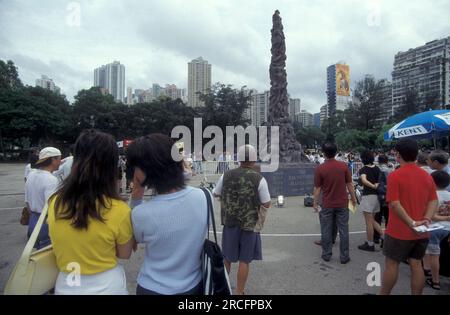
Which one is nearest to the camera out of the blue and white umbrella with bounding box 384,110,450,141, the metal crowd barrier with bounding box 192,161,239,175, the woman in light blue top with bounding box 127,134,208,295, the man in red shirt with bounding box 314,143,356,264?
the woman in light blue top with bounding box 127,134,208,295

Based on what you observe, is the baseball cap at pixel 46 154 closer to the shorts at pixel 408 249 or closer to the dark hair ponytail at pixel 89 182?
the dark hair ponytail at pixel 89 182

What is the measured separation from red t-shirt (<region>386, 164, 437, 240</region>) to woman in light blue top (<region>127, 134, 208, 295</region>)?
7.29 feet

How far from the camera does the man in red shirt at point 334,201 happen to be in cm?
451

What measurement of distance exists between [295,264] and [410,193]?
2.07 metres

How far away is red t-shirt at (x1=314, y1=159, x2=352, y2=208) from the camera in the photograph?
452cm

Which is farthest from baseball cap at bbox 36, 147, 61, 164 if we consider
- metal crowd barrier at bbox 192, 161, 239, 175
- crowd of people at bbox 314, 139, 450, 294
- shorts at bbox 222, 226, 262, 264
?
metal crowd barrier at bbox 192, 161, 239, 175

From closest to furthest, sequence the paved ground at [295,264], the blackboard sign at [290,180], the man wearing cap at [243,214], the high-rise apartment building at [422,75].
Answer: the man wearing cap at [243,214]
the paved ground at [295,264]
the blackboard sign at [290,180]
the high-rise apartment building at [422,75]

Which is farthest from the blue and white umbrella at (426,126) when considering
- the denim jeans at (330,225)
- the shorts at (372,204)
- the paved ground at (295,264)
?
the denim jeans at (330,225)

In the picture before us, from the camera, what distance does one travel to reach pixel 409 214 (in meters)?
2.98

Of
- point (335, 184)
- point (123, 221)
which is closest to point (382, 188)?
point (335, 184)

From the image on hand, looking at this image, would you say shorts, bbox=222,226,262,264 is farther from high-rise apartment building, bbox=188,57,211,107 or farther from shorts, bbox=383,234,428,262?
high-rise apartment building, bbox=188,57,211,107

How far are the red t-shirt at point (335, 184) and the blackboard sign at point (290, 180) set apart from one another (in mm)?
5826
